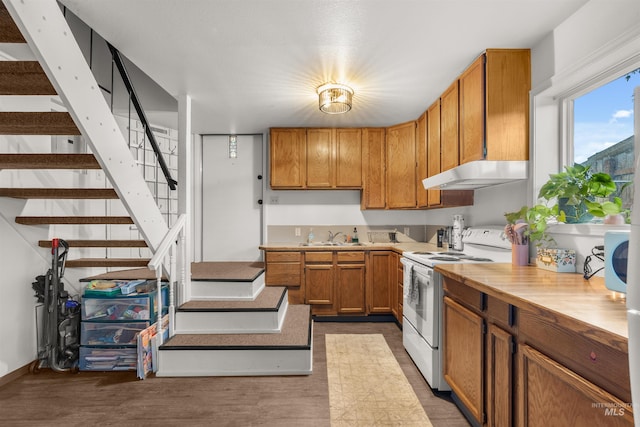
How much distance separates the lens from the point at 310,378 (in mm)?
2432

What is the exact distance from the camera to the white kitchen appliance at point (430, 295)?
2260 millimetres

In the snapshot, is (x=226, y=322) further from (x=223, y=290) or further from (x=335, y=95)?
(x=335, y=95)

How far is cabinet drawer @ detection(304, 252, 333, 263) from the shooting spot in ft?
12.4

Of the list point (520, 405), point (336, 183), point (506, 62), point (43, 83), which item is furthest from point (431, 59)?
point (43, 83)

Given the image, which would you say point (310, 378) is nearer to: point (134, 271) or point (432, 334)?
point (432, 334)

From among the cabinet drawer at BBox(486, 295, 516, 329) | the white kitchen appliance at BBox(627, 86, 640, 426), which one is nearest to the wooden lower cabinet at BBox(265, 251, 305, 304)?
the cabinet drawer at BBox(486, 295, 516, 329)

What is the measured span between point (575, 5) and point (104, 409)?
3.73 m

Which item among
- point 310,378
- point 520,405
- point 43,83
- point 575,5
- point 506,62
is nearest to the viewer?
point 520,405

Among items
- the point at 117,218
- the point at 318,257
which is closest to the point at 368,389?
the point at 318,257

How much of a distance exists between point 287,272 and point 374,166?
5.70 ft

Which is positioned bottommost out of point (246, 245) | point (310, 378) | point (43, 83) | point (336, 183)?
point (310, 378)

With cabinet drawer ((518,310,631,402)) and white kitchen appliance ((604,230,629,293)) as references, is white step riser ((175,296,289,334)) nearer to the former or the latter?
cabinet drawer ((518,310,631,402))

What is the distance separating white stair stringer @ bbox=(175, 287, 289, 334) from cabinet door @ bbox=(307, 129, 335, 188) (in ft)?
6.12

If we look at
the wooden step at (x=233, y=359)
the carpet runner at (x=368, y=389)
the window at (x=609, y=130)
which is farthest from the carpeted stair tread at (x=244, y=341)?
the window at (x=609, y=130)
